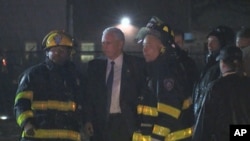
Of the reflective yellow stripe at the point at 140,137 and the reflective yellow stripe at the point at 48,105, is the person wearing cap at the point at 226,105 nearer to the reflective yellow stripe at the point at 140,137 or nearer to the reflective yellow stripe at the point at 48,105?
the reflective yellow stripe at the point at 140,137

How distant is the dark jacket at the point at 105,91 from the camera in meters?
5.03

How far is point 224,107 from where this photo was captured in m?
4.11

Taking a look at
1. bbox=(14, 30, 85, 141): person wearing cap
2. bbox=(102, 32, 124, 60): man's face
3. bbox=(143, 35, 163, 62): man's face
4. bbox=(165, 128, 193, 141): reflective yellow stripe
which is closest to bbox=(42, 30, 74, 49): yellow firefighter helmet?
bbox=(14, 30, 85, 141): person wearing cap

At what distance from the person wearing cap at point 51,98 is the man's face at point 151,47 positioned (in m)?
0.97

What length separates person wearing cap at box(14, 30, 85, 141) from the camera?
4.86 meters

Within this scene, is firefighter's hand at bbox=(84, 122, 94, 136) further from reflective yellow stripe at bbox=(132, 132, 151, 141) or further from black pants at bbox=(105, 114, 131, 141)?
reflective yellow stripe at bbox=(132, 132, 151, 141)

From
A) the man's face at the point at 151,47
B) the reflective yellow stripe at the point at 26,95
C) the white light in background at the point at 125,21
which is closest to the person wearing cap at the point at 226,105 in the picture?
the man's face at the point at 151,47

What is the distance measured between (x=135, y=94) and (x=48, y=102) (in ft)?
3.05

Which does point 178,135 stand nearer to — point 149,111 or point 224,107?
point 149,111

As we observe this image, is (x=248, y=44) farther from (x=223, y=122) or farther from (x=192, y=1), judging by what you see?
(x=192, y=1)

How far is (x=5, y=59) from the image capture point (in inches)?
469

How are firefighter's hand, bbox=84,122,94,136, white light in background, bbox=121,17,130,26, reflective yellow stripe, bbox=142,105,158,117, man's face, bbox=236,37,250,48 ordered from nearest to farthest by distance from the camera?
reflective yellow stripe, bbox=142,105,158,117
firefighter's hand, bbox=84,122,94,136
man's face, bbox=236,37,250,48
white light in background, bbox=121,17,130,26

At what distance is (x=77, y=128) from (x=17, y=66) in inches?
280

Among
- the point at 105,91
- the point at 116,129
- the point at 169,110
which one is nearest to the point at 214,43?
the point at 105,91
